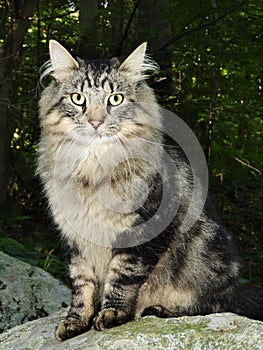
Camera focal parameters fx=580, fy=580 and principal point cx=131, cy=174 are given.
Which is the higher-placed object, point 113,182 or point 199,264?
point 113,182

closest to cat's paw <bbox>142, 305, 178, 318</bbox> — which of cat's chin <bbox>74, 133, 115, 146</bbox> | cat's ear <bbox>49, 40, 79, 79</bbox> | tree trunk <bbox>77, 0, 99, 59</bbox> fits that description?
A: cat's chin <bbox>74, 133, 115, 146</bbox>

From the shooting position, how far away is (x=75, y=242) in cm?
304

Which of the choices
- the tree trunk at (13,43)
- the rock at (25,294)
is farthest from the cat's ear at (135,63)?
the tree trunk at (13,43)

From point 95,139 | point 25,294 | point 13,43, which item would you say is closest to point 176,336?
point 95,139

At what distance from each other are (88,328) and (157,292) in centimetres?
39

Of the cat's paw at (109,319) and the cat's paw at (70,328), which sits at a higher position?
the cat's paw at (109,319)

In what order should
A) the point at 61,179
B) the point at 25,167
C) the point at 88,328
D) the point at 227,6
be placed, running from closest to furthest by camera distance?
the point at 88,328, the point at 61,179, the point at 227,6, the point at 25,167

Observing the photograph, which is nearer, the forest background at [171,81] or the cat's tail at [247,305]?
the cat's tail at [247,305]

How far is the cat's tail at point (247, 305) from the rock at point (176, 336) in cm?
59

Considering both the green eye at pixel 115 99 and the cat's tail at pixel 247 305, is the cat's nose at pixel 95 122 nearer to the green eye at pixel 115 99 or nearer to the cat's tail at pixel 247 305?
the green eye at pixel 115 99

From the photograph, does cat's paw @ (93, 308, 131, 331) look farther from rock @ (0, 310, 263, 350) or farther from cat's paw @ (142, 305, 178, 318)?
Result: cat's paw @ (142, 305, 178, 318)

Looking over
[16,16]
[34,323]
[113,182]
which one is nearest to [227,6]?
[16,16]

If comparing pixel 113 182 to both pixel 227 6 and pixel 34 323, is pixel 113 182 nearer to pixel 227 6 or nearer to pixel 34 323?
pixel 34 323

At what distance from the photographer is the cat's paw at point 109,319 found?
8.90 ft
